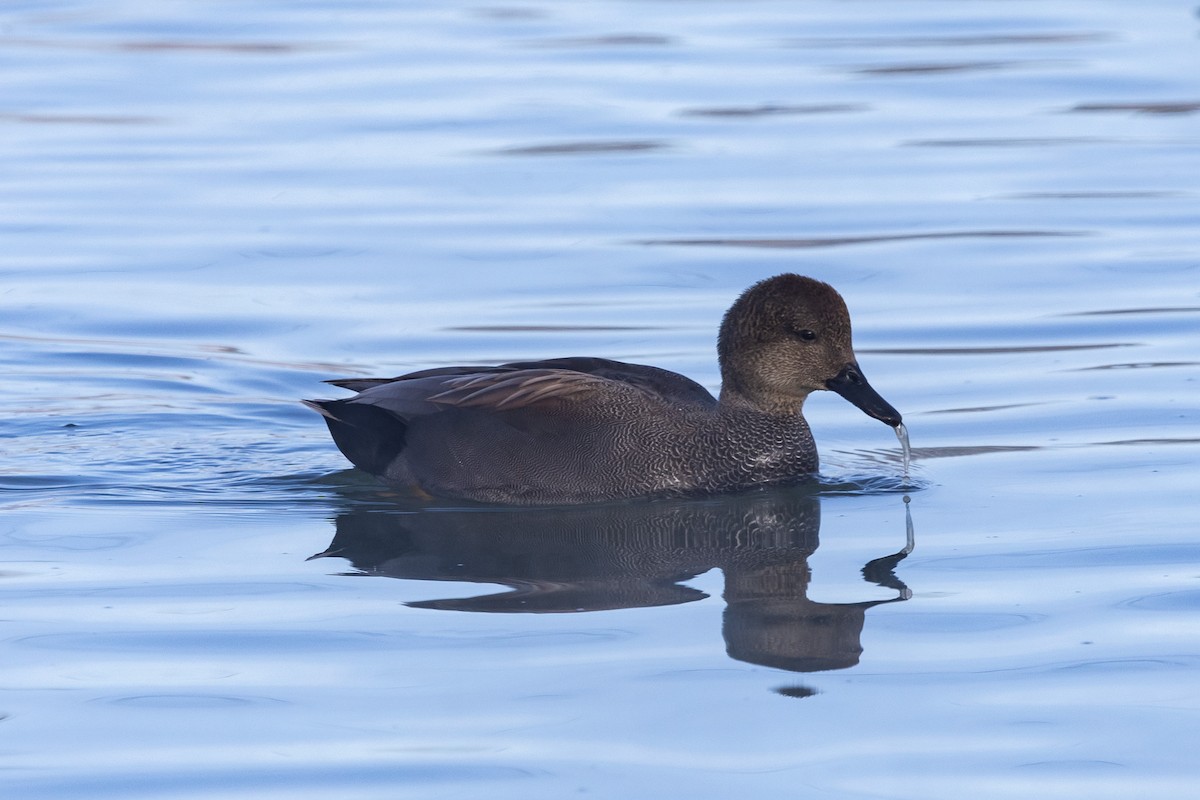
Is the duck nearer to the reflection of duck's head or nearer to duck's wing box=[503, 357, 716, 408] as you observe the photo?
duck's wing box=[503, 357, 716, 408]

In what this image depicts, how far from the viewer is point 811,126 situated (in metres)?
16.1

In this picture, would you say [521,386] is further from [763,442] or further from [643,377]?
[763,442]

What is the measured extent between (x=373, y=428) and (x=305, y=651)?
244 centimetres

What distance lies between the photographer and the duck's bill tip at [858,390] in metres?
7.99

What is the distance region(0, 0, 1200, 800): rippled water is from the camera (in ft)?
17.4

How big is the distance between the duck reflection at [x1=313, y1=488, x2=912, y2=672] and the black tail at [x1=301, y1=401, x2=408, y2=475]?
0.44 m

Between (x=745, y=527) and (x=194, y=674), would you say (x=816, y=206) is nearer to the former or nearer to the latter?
(x=745, y=527)

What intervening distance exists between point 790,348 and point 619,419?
0.76m

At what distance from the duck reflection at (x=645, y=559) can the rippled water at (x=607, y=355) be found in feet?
0.08

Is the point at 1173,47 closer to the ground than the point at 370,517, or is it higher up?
higher up

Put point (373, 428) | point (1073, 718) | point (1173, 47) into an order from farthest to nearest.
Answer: point (1173, 47)
point (373, 428)
point (1073, 718)

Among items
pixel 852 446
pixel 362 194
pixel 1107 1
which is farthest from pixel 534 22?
pixel 852 446

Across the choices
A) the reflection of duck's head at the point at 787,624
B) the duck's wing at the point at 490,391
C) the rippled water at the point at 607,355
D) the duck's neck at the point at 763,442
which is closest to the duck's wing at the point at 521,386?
the duck's wing at the point at 490,391

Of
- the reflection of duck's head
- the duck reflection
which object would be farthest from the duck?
the reflection of duck's head
